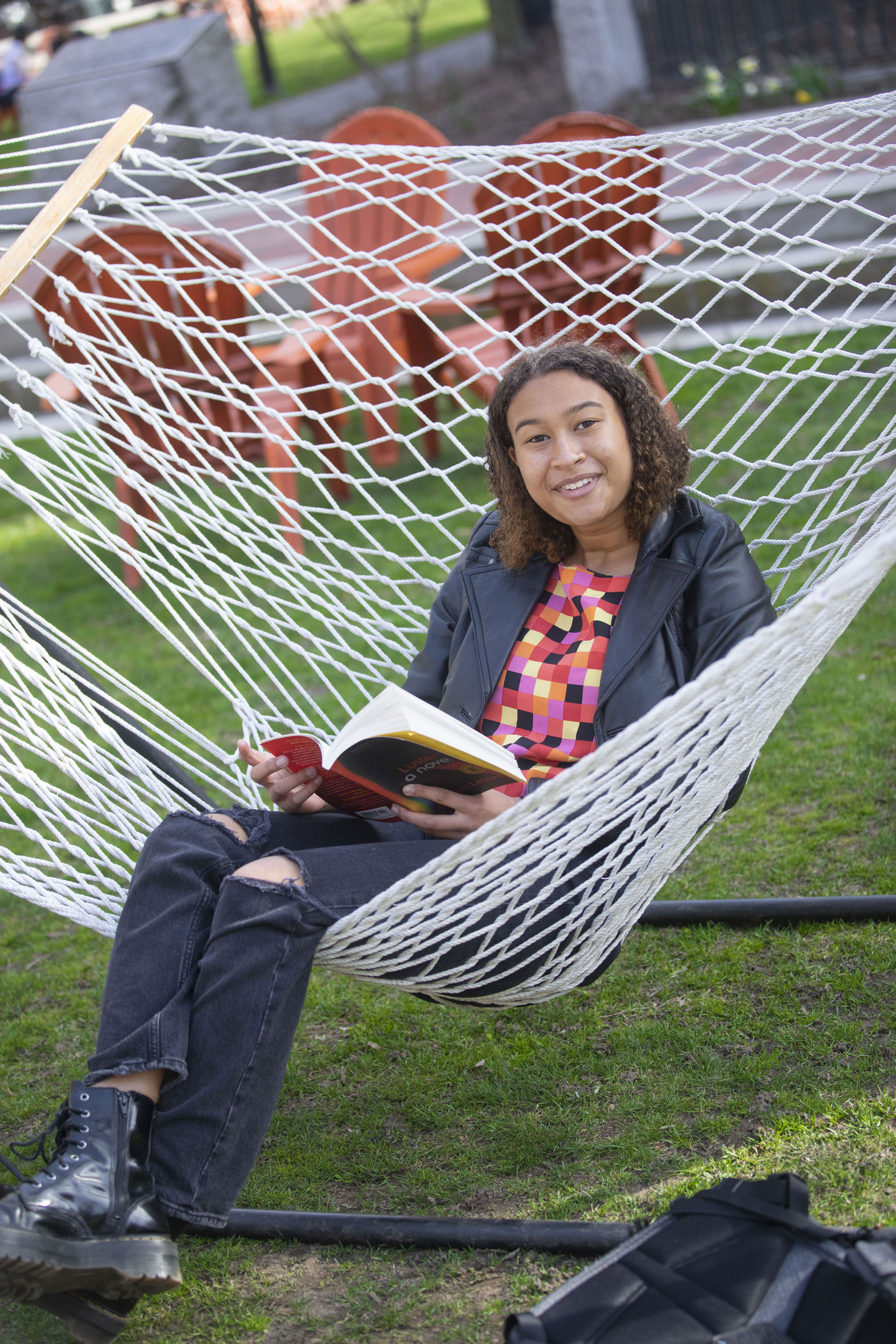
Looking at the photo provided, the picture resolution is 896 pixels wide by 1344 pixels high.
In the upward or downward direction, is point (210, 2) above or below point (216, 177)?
above

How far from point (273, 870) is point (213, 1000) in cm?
15

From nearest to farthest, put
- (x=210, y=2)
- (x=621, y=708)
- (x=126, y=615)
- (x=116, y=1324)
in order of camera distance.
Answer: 1. (x=116, y=1324)
2. (x=621, y=708)
3. (x=126, y=615)
4. (x=210, y=2)

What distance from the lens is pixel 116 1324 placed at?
1.27m

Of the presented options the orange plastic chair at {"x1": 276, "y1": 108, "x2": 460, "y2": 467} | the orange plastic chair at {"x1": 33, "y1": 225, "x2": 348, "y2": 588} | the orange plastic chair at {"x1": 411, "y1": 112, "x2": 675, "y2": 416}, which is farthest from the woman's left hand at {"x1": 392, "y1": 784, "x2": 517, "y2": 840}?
the orange plastic chair at {"x1": 276, "y1": 108, "x2": 460, "y2": 467}

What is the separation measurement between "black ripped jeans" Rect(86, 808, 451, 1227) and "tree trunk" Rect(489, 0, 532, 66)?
8739mm

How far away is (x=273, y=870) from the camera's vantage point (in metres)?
1.38

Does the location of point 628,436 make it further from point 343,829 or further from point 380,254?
point 380,254

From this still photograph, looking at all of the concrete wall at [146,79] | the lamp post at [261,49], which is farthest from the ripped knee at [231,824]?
the lamp post at [261,49]

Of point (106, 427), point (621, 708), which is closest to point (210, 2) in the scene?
point (106, 427)

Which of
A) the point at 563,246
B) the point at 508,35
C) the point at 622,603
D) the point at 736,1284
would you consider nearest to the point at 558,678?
the point at 622,603

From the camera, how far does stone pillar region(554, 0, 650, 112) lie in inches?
275

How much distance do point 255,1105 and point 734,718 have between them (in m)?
0.62

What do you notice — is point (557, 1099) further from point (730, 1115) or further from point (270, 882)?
point (270, 882)

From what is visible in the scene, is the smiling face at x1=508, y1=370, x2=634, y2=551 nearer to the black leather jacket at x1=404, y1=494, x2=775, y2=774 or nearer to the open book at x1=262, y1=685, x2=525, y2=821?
the black leather jacket at x1=404, y1=494, x2=775, y2=774
